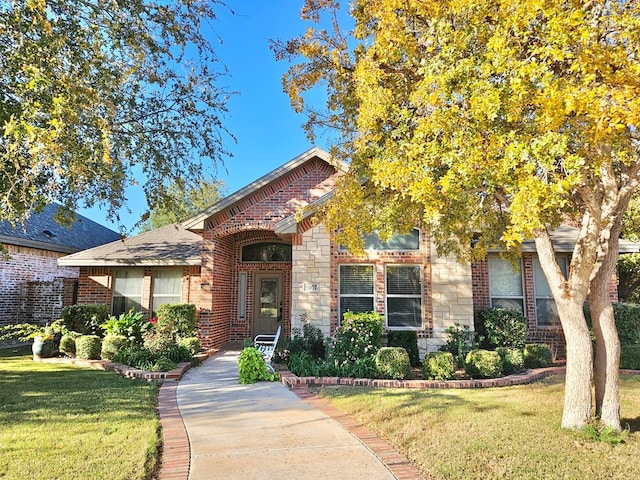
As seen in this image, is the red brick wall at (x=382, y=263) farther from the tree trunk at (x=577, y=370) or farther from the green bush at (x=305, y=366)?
the tree trunk at (x=577, y=370)

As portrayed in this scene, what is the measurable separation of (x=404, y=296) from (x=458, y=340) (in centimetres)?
174

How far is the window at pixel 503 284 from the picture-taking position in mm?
12398

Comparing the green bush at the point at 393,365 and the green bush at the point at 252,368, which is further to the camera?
the green bush at the point at 252,368

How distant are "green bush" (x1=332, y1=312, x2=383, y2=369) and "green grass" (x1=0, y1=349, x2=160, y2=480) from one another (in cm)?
393

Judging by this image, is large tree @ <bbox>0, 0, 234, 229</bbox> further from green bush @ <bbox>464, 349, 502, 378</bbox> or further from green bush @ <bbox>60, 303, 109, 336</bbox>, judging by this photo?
green bush @ <bbox>464, 349, 502, 378</bbox>

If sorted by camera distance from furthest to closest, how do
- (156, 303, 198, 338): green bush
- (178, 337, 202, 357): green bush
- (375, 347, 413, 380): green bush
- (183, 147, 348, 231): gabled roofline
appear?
(183, 147, 348, 231): gabled roofline → (156, 303, 198, 338): green bush → (178, 337, 202, 357): green bush → (375, 347, 413, 380): green bush

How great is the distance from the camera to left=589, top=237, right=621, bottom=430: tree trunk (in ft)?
18.0

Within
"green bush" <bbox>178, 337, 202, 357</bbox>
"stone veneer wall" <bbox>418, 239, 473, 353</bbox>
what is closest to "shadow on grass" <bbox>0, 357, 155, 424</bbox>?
"green bush" <bbox>178, 337, 202, 357</bbox>

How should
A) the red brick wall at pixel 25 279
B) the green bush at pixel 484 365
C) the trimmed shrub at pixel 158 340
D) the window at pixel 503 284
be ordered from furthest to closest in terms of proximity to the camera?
the red brick wall at pixel 25 279
the window at pixel 503 284
the trimmed shrub at pixel 158 340
the green bush at pixel 484 365

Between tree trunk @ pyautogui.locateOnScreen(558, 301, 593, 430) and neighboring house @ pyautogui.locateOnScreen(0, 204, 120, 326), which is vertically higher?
neighboring house @ pyautogui.locateOnScreen(0, 204, 120, 326)

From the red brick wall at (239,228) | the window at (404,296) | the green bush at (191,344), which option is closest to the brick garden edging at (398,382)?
the window at (404,296)

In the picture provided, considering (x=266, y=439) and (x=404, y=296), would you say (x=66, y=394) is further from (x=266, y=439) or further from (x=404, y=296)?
(x=404, y=296)

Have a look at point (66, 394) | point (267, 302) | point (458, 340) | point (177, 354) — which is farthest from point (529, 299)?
point (66, 394)

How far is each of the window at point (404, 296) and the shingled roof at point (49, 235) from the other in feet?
32.9
